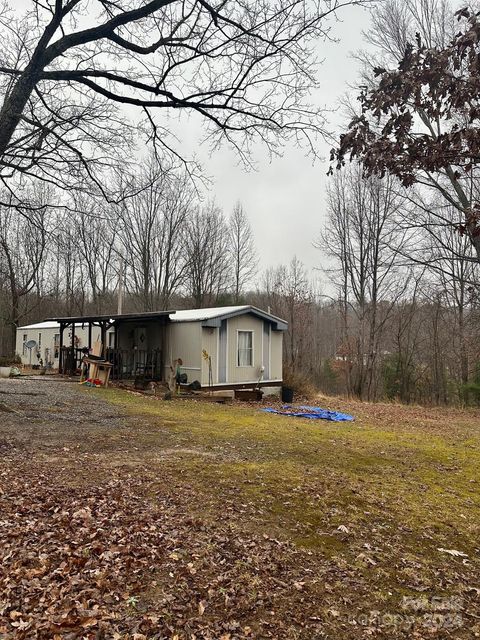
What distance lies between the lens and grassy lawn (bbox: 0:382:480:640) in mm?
2650

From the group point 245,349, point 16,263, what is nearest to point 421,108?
point 245,349

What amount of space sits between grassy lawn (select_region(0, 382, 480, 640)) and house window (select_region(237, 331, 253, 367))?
8.25 m

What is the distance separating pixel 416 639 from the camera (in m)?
2.47

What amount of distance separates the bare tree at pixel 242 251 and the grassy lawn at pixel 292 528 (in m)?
23.9

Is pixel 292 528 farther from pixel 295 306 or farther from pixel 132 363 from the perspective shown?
pixel 295 306

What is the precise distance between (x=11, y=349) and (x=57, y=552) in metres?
30.1

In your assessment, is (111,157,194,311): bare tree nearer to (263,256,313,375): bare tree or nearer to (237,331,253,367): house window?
(263,256,313,375): bare tree

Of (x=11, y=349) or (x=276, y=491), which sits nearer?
(x=276, y=491)

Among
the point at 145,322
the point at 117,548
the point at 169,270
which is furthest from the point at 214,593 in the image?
the point at 169,270

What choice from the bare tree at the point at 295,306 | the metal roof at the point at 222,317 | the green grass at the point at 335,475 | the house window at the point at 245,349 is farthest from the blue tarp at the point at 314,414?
the bare tree at the point at 295,306

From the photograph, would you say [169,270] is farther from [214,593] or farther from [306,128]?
[214,593]

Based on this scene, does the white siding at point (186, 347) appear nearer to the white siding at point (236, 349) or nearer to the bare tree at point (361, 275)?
the white siding at point (236, 349)

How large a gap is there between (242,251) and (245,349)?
53.6ft

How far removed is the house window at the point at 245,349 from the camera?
16748 mm
